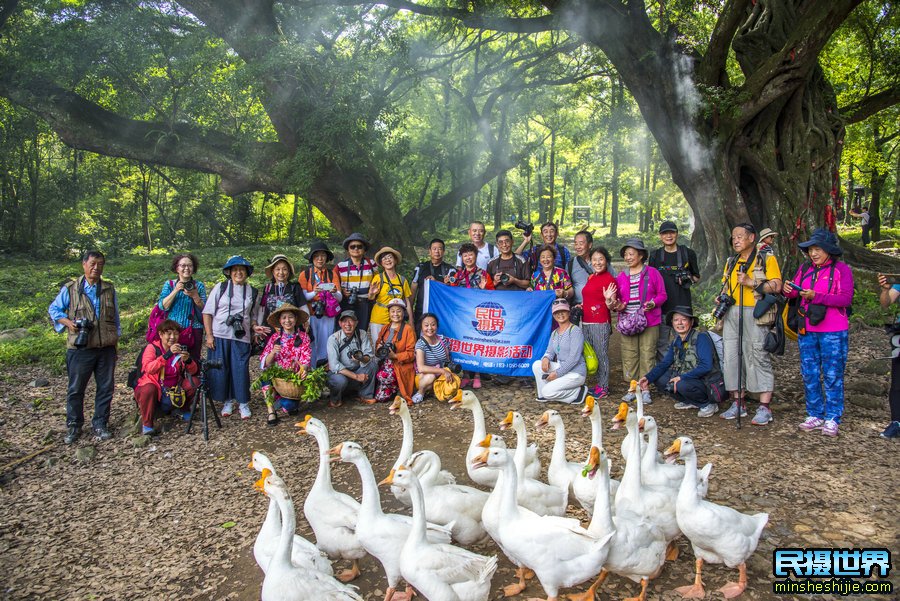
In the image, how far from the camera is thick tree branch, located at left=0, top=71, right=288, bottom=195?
1274 cm

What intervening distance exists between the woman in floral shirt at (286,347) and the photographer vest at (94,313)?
6.07 feet

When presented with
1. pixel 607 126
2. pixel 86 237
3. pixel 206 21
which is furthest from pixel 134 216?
pixel 607 126

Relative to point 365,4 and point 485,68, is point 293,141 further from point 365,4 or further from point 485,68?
point 485,68

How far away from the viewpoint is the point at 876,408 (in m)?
6.84

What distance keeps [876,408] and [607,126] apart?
1623 cm

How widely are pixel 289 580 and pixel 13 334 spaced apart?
1179 cm

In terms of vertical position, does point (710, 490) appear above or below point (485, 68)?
below

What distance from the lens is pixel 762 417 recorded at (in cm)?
654

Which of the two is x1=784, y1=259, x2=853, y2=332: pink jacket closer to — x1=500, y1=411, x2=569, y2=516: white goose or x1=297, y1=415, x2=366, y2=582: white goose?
x1=500, y1=411, x2=569, y2=516: white goose

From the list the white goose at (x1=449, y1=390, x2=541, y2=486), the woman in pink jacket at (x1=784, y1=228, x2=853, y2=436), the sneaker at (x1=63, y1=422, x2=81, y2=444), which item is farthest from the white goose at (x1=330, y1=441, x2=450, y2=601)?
the sneaker at (x1=63, y1=422, x2=81, y2=444)

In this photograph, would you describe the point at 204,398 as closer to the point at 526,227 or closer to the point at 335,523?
the point at 335,523

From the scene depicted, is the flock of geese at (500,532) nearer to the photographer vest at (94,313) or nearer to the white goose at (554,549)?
the white goose at (554,549)

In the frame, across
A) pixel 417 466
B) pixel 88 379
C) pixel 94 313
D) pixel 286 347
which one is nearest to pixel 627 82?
pixel 286 347

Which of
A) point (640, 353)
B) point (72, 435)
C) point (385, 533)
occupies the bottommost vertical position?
point (72, 435)
